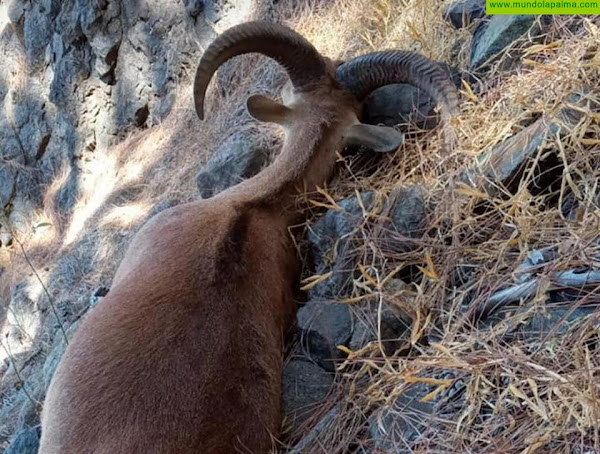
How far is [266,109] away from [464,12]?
137 cm

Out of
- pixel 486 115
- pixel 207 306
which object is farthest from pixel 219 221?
pixel 486 115

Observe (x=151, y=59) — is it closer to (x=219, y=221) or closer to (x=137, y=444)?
(x=219, y=221)

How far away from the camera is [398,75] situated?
4.36 metres

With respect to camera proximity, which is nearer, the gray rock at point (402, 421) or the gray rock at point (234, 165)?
the gray rock at point (402, 421)

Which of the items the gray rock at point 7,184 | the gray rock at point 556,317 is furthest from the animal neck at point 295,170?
the gray rock at point 7,184

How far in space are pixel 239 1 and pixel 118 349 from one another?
5674mm

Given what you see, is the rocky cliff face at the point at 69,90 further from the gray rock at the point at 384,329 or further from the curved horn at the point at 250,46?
the gray rock at the point at 384,329

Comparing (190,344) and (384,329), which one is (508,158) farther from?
(190,344)

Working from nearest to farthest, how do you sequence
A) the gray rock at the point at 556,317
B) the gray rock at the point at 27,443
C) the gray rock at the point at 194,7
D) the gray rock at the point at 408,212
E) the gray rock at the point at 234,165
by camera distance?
the gray rock at the point at 556,317 < the gray rock at the point at 408,212 < the gray rock at the point at 27,443 < the gray rock at the point at 234,165 < the gray rock at the point at 194,7

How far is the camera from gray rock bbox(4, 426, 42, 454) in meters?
4.16

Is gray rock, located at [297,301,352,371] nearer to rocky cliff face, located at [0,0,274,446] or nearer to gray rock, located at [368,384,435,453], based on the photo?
gray rock, located at [368,384,435,453]

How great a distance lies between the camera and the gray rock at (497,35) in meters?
4.00

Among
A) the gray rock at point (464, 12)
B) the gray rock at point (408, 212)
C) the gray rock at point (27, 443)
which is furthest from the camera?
the gray rock at point (464, 12)

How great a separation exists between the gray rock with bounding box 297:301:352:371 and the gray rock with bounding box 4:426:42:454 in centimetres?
A: 183
